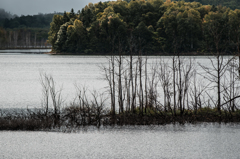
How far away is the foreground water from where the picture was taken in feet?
43.9

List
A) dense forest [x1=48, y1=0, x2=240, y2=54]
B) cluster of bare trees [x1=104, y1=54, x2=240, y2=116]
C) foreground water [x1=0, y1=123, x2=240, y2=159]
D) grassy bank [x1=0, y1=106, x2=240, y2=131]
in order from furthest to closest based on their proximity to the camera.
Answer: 1. dense forest [x1=48, y1=0, x2=240, y2=54]
2. cluster of bare trees [x1=104, y1=54, x2=240, y2=116]
3. grassy bank [x1=0, y1=106, x2=240, y2=131]
4. foreground water [x1=0, y1=123, x2=240, y2=159]

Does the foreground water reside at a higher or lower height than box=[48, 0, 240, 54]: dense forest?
lower

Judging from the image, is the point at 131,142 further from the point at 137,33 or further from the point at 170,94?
the point at 137,33

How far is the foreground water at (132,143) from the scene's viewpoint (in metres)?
13.4

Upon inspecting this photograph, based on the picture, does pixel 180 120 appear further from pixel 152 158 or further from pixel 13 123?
pixel 13 123

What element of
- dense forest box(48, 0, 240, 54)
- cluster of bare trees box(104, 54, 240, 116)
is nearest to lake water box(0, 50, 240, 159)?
cluster of bare trees box(104, 54, 240, 116)

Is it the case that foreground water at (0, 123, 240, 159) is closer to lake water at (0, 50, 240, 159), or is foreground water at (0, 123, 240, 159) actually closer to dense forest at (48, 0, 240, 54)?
lake water at (0, 50, 240, 159)

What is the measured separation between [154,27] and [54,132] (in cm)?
12338

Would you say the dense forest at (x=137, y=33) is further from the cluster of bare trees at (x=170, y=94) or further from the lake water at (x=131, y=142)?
the lake water at (x=131, y=142)

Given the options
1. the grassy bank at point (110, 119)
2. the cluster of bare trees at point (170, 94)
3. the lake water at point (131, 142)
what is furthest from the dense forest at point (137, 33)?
the lake water at point (131, 142)

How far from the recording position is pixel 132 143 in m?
15.0

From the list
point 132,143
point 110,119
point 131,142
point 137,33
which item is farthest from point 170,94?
point 137,33

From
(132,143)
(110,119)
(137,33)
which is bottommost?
(132,143)

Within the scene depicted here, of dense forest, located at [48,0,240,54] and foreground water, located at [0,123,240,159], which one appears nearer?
foreground water, located at [0,123,240,159]
